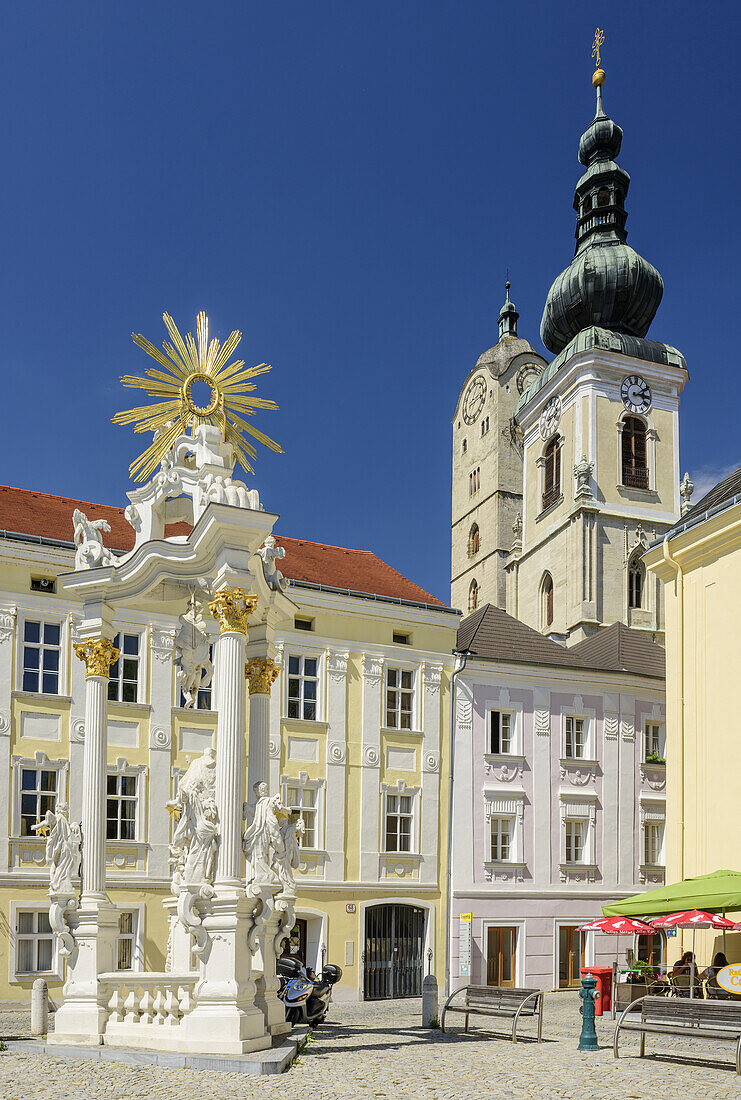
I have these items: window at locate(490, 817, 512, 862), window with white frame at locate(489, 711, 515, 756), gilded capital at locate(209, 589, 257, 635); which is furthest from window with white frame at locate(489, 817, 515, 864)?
gilded capital at locate(209, 589, 257, 635)

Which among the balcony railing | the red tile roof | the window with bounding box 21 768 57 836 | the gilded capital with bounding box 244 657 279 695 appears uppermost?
the balcony railing

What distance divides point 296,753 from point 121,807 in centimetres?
443

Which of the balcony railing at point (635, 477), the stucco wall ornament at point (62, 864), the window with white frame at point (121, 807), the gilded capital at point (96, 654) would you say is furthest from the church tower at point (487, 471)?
the stucco wall ornament at point (62, 864)

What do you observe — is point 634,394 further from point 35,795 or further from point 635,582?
point 35,795

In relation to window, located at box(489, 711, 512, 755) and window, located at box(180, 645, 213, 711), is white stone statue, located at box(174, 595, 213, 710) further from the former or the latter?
window, located at box(489, 711, 512, 755)

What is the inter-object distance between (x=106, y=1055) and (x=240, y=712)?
3.97m

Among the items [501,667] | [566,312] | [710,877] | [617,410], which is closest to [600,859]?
[501,667]

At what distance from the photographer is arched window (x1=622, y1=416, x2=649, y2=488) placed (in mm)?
56375

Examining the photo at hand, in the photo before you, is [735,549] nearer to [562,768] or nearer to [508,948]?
[562,768]

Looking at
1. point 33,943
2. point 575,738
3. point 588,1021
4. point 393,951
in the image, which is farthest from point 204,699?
point 588,1021

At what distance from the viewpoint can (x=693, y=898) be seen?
18422 mm

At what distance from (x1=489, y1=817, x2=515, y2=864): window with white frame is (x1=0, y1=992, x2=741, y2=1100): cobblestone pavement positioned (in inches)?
567

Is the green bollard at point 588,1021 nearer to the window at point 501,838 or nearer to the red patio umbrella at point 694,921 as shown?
the red patio umbrella at point 694,921

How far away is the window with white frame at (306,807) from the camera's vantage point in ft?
94.2
